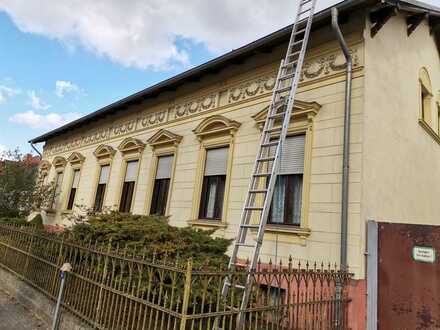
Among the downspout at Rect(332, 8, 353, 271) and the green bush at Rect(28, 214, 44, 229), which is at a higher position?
the downspout at Rect(332, 8, 353, 271)

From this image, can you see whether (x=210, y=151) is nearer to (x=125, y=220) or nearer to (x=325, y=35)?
(x=125, y=220)

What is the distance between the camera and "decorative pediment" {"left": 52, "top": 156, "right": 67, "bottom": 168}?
687 inches

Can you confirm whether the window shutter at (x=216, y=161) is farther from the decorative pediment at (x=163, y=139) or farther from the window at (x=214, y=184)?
the decorative pediment at (x=163, y=139)

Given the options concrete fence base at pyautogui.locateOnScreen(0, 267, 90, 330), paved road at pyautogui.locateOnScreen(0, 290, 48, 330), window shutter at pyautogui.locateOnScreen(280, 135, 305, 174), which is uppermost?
window shutter at pyautogui.locateOnScreen(280, 135, 305, 174)

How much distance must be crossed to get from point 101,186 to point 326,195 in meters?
10.3

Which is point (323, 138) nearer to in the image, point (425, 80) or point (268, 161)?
point (268, 161)

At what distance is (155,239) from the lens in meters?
5.96

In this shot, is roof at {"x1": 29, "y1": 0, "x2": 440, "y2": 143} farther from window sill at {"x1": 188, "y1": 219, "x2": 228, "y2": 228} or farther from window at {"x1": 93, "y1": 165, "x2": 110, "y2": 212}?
window sill at {"x1": 188, "y1": 219, "x2": 228, "y2": 228}

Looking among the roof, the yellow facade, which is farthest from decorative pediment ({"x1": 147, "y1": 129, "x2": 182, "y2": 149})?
the roof

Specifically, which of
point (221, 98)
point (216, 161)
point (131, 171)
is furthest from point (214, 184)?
point (131, 171)

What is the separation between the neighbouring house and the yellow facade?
25 mm

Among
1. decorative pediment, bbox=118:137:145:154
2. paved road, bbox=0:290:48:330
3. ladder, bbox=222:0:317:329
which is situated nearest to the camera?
ladder, bbox=222:0:317:329

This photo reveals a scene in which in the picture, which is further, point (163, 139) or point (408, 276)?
point (163, 139)

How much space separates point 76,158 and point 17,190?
3.17 metres
